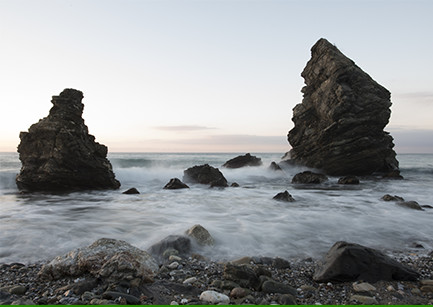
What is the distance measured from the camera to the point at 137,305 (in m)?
3.40

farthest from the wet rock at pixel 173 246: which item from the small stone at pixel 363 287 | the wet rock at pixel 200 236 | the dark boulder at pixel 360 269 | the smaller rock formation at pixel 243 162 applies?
the smaller rock formation at pixel 243 162

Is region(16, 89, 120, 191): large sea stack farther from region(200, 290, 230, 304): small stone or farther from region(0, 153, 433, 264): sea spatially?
region(200, 290, 230, 304): small stone

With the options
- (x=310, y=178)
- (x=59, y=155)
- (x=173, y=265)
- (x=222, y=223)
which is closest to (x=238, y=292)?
(x=173, y=265)

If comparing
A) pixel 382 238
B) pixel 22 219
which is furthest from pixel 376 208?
pixel 22 219

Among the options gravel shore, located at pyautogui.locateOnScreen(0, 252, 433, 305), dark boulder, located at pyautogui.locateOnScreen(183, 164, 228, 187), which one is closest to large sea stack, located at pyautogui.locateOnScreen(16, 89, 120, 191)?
dark boulder, located at pyautogui.locateOnScreen(183, 164, 228, 187)

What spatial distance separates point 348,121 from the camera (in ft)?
76.6

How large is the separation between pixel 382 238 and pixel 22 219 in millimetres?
10393

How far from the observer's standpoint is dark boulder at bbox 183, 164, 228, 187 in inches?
745

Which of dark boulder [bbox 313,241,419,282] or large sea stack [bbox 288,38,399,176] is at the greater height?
large sea stack [bbox 288,38,399,176]

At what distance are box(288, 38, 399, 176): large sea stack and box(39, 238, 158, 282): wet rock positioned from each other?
74.1 feet

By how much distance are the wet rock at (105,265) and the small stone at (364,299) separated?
281cm

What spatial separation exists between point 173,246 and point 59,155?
1169cm

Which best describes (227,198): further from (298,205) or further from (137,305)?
(137,305)

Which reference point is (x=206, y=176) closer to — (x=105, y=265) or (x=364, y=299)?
(x=105, y=265)
